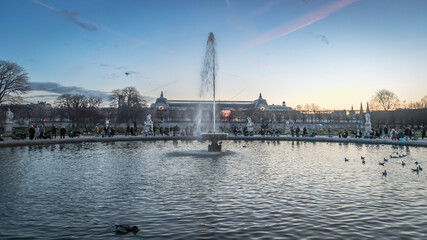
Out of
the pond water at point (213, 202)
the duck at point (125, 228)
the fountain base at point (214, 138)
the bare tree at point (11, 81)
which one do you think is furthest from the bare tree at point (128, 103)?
the duck at point (125, 228)

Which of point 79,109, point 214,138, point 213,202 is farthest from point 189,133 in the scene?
point 79,109

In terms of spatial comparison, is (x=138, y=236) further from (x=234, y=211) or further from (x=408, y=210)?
(x=408, y=210)

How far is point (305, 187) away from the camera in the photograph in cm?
1077

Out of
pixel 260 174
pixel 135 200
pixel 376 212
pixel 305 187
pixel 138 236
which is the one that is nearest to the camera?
pixel 138 236

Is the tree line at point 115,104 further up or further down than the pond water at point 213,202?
further up

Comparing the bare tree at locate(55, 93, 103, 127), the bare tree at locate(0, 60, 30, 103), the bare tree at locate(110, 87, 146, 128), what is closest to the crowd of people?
the bare tree at locate(0, 60, 30, 103)

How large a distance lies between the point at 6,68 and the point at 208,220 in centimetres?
4683

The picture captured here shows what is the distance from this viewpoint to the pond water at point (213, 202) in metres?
6.70

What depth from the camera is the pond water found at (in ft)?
22.0

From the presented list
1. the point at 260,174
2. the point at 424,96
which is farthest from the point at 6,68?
the point at 424,96

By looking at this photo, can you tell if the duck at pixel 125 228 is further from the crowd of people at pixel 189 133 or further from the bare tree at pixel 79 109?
the bare tree at pixel 79 109

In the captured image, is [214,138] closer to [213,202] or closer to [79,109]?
[213,202]

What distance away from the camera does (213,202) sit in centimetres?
883

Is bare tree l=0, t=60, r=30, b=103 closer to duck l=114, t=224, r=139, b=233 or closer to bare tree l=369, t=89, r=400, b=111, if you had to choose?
duck l=114, t=224, r=139, b=233
